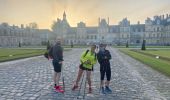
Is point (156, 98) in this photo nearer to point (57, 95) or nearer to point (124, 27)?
point (57, 95)

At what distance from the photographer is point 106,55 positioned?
328 inches

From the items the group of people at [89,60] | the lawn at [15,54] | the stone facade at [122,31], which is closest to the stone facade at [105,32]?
the stone facade at [122,31]

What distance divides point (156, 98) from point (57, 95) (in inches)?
131

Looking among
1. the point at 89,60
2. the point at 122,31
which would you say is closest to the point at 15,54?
the point at 89,60

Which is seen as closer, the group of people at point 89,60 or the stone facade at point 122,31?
the group of people at point 89,60

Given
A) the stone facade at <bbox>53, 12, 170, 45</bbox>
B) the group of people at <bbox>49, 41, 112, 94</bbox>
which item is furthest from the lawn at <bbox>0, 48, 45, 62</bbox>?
the stone facade at <bbox>53, 12, 170, 45</bbox>

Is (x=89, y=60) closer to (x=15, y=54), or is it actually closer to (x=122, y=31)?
(x=15, y=54)

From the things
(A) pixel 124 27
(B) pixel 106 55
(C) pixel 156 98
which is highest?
(A) pixel 124 27

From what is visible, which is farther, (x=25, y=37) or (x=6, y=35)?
(x=25, y=37)

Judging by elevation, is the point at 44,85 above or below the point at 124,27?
below

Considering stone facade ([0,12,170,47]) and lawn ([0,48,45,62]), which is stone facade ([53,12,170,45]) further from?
lawn ([0,48,45,62])

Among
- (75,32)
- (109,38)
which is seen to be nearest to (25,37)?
(75,32)

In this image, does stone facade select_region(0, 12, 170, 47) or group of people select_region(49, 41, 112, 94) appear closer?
group of people select_region(49, 41, 112, 94)

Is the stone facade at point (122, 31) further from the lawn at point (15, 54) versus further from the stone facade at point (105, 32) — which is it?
the lawn at point (15, 54)
